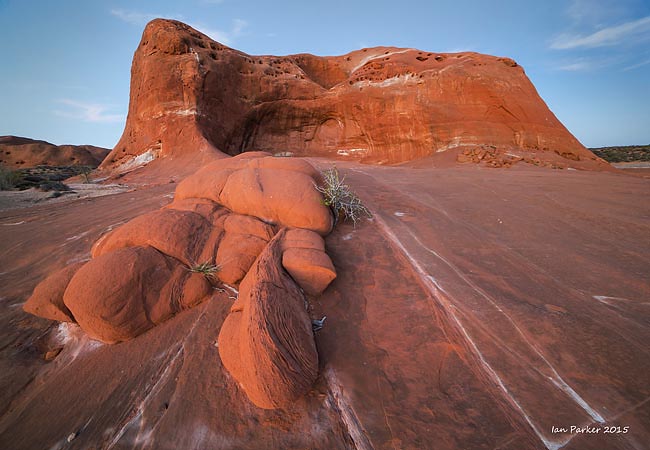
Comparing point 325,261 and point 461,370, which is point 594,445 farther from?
point 325,261

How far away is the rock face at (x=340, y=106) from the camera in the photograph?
11195 mm

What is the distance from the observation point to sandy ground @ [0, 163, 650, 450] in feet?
4.01

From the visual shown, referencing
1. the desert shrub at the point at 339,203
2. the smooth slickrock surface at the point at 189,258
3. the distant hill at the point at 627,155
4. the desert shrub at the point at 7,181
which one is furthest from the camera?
the distant hill at the point at 627,155

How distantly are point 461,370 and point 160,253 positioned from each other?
7.43ft

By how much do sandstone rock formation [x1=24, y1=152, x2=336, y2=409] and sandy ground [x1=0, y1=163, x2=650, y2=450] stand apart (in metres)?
0.13

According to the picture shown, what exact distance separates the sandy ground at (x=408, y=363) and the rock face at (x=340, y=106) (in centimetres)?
1017

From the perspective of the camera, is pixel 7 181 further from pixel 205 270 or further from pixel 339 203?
pixel 339 203

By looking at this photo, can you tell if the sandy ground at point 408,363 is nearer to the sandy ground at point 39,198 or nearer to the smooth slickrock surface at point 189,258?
the smooth slickrock surface at point 189,258

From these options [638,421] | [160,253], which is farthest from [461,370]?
[160,253]

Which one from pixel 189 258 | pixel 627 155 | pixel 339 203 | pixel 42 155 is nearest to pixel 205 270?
pixel 189 258

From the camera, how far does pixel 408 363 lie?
1506 mm

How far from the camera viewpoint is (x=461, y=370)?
144cm

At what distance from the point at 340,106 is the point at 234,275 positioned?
46.9 ft

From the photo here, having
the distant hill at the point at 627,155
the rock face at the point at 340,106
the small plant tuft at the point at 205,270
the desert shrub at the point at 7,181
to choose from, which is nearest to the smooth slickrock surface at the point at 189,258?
the small plant tuft at the point at 205,270
